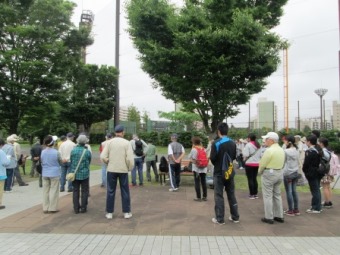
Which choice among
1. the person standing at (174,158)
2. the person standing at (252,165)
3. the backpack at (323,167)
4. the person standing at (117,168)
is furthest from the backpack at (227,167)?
the person standing at (174,158)

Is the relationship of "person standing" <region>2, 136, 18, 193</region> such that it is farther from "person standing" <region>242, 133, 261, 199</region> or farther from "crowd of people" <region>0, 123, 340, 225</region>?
"person standing" <region>242, 133, 261, 199</region>

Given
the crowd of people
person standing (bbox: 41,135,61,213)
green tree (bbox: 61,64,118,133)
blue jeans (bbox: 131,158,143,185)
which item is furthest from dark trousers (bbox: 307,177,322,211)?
green tree (bbox: 61,64,118,133)

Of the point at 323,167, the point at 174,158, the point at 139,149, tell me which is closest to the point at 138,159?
the point at 139,149

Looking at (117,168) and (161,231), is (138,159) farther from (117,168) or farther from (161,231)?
(161,231)

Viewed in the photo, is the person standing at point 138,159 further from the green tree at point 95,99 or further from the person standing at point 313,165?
the green tree at point 95,99

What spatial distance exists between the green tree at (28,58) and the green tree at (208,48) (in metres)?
5.32

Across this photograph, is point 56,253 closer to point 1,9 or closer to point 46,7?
point 1,9

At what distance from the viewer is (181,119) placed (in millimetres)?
42688

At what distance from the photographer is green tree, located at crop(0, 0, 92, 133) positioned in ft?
55.2

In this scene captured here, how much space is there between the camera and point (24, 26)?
17.0 m

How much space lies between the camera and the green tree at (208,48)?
12.8 metres

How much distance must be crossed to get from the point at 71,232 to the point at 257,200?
205 inches

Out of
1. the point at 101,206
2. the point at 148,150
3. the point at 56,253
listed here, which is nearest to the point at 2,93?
the point at 148,150

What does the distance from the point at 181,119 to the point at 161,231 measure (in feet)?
119
